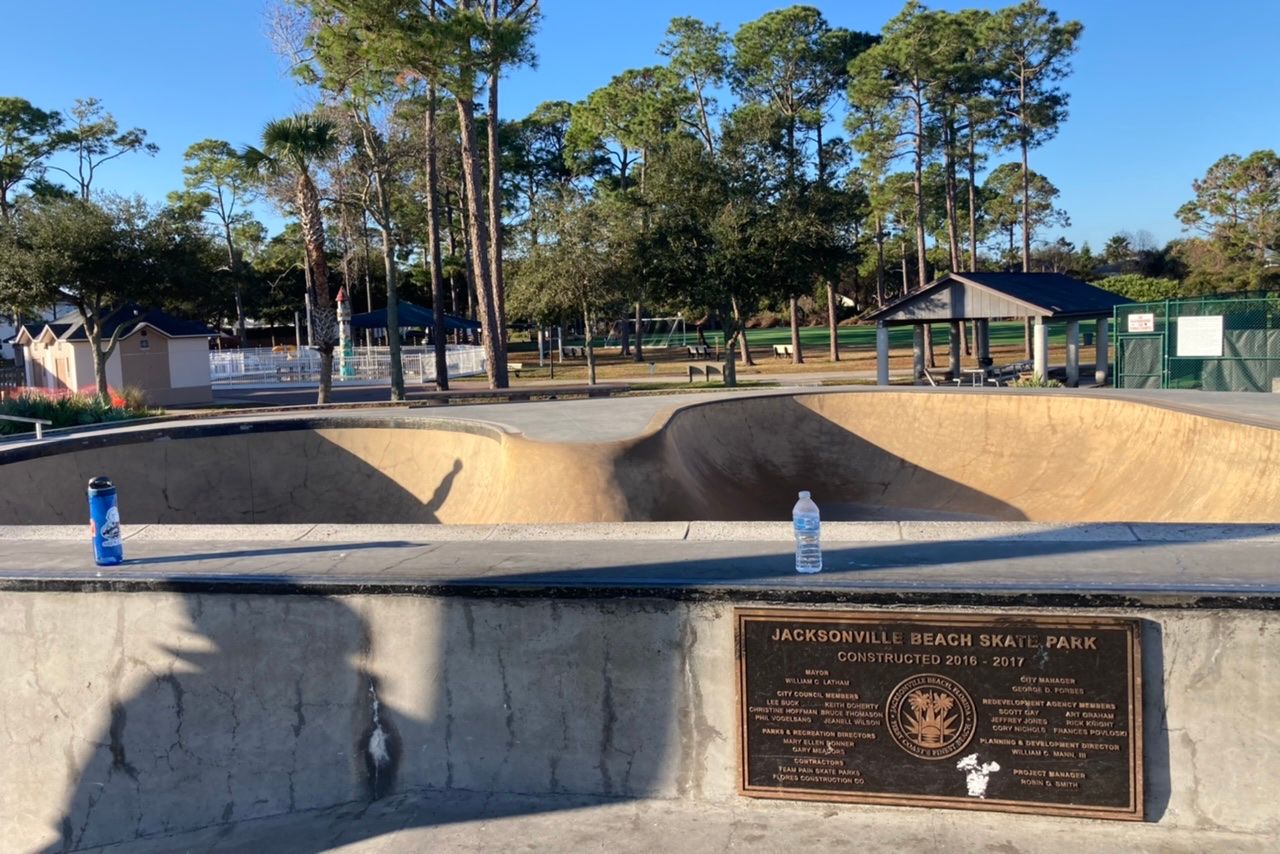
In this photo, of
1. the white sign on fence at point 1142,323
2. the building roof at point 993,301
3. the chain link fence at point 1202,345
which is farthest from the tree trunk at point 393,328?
the chain link fence at point 1202,345

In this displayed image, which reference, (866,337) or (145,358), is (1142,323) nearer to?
(145,358)

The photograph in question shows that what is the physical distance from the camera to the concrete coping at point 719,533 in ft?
A: 20.8

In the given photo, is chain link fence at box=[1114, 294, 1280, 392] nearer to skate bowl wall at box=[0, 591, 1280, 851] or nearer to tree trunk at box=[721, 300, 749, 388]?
tree trunk at box=[721, 300, 749, 388]

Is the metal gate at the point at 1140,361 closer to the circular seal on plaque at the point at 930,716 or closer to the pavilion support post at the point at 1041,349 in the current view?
the pavilion support post at the point at 1041,349

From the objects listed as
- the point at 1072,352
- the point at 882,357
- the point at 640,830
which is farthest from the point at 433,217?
the point at 640,830

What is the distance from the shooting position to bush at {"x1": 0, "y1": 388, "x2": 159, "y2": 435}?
18328 mm

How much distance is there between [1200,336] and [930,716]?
881 inches

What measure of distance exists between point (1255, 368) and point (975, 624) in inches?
858

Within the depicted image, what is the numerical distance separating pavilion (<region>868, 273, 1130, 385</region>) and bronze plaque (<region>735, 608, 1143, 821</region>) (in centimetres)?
2444

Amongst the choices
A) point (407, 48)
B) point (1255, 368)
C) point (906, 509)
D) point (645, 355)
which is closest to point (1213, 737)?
point (906, 509)

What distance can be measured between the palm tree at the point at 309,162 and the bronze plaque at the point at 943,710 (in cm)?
2430

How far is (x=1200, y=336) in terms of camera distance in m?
23.3

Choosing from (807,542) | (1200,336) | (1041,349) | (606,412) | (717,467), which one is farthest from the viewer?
(1041,349)

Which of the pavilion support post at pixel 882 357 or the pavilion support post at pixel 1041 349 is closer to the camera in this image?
the pavilion support post at pixel 1041 349
